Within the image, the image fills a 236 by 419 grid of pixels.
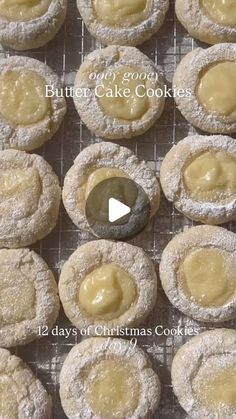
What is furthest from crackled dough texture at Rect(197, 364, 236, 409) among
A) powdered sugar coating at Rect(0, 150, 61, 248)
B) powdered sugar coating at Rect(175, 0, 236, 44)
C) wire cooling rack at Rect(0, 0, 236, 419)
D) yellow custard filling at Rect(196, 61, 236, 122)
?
powdered sugar coating at Rect(175, 0, 236, 44)

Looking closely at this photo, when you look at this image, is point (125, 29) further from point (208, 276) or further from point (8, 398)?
point (8, 398)

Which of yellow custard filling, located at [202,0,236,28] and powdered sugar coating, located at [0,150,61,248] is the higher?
yellow custard filling, located at [202,0,236,28]

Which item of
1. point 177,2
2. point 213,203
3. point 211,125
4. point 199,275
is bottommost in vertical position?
point 199,275

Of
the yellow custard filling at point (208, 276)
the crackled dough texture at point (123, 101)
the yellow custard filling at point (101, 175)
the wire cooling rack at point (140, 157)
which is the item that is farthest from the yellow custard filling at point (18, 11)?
the yellow custard filling at point (208, 276)

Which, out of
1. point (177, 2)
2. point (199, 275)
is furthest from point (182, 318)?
point (177, 2)

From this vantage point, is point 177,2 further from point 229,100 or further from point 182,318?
point 182,318

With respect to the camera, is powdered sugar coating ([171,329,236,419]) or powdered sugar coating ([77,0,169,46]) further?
powdered sugar coating ([77,0,169,46])

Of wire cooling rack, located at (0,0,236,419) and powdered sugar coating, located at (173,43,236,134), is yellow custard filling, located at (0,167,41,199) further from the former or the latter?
powdered sugar coating, located at (173,43,236,134)
